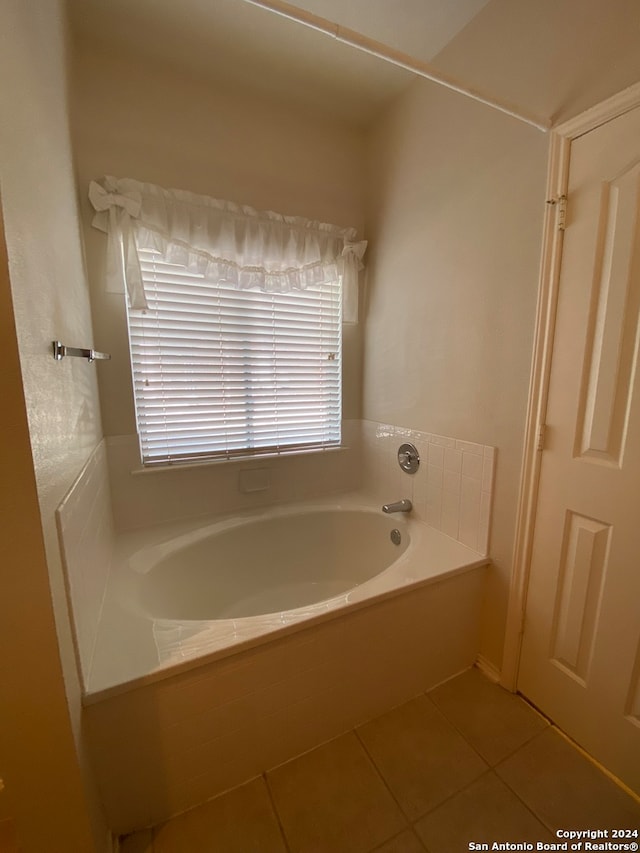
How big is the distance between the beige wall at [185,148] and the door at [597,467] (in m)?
1.26

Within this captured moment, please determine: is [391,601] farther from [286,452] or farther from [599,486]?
[286,452]

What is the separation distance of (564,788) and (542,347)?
1430mm

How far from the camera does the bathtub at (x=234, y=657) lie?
0.92m

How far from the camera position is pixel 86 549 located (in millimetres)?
1025

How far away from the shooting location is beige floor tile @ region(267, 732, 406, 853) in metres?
0.95

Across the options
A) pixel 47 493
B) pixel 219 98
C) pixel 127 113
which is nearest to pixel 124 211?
pixel 127 113

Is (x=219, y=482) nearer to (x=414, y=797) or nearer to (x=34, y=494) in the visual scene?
(x=34, y=494)

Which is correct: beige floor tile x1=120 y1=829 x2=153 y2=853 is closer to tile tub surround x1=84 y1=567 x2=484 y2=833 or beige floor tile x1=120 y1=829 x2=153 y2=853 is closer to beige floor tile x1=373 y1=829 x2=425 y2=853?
tile tub surround x1=84 y1=567 x2=484 y2=833

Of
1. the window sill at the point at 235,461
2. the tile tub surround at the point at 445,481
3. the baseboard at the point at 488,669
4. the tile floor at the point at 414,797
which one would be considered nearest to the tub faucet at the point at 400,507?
the tile tub surround at the point at 445,481

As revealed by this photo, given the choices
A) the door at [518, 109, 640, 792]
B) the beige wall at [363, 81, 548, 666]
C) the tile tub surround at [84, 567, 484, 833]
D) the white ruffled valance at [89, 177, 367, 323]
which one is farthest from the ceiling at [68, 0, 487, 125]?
the tile tub surround at [84, 567, 484, 833]

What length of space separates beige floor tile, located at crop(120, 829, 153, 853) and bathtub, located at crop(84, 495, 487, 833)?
Answer: 2cm

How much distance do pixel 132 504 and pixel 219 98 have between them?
6.58ft

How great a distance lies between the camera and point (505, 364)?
→ 1.30 meters

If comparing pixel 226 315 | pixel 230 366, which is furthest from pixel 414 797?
pixel 226 315
